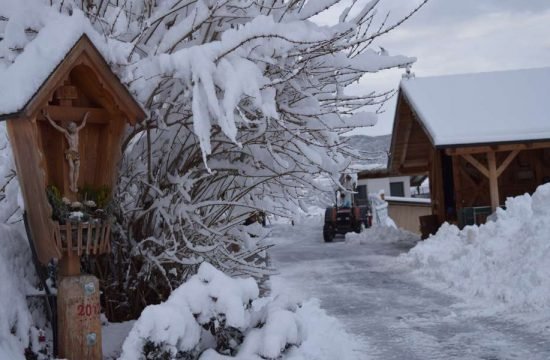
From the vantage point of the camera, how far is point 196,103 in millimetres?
4852

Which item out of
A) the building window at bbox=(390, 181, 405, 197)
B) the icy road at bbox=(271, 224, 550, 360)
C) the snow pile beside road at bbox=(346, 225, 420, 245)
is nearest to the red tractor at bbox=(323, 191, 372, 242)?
the snow pile beside road at bbox=(346, 225, 420, 245)

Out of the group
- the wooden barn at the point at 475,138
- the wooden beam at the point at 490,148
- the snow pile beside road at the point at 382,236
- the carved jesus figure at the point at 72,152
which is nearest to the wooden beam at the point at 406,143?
the wooden barn at the point at 475,138

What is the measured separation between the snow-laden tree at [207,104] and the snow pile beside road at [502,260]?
11.7 ft

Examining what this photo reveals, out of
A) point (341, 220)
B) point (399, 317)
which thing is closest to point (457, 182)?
point (341, 220)

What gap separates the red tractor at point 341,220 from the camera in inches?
989

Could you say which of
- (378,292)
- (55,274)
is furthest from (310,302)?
(55,274)

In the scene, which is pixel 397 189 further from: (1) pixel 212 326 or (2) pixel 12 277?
(2) pixel 12 277

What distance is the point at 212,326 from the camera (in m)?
5.30

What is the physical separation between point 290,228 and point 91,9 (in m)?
30.4

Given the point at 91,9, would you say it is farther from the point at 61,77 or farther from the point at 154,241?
the point at 154,241

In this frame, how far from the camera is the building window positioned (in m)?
45.4

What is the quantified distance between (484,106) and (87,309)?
16.2 m

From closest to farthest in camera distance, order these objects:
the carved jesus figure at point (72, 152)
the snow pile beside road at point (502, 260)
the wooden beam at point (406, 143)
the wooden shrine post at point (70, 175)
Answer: the wooden shrine post at point (70, 175)
the carved jesus figure at point (72, 152)
the snow pile beside road at point (502, 260)
the wooden beam at point (406, 143)

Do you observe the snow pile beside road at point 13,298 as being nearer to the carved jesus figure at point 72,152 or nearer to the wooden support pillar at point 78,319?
the wooden support pillar at point 78,319
